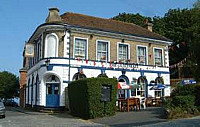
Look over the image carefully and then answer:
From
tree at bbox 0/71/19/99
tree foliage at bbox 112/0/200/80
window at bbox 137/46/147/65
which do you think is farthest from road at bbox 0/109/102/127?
tree at bbox 0/71/19/99

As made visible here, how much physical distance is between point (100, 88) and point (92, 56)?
7.07 metres

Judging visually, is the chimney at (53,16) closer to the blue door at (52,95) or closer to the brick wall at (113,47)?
the brick wall at (113,47)

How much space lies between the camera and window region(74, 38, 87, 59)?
2577 cm

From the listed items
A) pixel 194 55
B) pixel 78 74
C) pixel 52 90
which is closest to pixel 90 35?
pixel 78 74

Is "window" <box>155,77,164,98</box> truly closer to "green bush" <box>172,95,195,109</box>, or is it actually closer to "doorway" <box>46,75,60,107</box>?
"doorway" <box>46,75,60,107</box>

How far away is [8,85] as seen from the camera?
2618 inches

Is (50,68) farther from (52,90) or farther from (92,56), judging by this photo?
(92,56)

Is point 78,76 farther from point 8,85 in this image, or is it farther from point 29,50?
point 8,85

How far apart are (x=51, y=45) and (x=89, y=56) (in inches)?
144

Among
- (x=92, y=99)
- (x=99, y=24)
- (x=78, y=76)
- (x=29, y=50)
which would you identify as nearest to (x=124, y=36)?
(x=99, y=24)

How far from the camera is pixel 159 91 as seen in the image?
99.7 feet

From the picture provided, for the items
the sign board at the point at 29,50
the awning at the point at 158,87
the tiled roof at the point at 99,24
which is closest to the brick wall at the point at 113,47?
the tiled roof at the point at 99,24

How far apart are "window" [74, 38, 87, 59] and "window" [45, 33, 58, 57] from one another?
1.84 meters

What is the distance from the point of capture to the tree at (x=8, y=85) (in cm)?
6600
